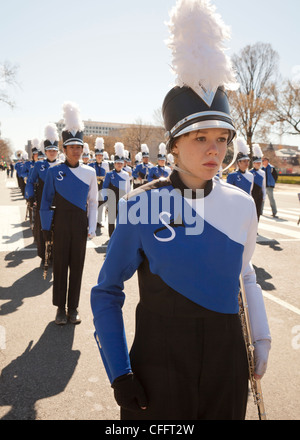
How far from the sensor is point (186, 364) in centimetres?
157

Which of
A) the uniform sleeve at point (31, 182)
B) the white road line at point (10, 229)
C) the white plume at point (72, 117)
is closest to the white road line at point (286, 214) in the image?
the white road line at point (10, 229)

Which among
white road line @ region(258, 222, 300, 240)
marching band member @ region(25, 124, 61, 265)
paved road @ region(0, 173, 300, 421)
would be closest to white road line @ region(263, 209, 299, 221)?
white road line @ region(258, 222, 300, 240)

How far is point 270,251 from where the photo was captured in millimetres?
9406

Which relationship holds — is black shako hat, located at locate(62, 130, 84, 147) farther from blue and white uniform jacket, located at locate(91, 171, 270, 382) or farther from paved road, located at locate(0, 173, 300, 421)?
blue and white uniform jacket, located at locate(91, 171, 270, 382)

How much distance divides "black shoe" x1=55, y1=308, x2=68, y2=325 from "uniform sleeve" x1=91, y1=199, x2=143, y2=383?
3.41m

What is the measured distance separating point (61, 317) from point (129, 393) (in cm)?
360

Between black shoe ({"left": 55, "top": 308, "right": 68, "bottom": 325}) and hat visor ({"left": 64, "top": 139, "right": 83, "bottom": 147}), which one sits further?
hat visor ({"left": 64, "top": 139, "right": 83, "bottom": 147})

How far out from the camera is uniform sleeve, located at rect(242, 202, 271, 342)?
71.8 inches

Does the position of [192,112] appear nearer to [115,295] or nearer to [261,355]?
[115,295]

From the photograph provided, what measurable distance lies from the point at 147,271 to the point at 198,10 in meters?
1.20

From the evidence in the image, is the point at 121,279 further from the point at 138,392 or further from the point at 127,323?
the point at 127,323

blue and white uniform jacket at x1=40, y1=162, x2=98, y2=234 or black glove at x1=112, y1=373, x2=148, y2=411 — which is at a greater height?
blue and white uniform jacket at x1=40, y1=162, x2=98, y2=234

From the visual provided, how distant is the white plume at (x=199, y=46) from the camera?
1715 mm

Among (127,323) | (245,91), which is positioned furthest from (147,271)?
(245,91)
